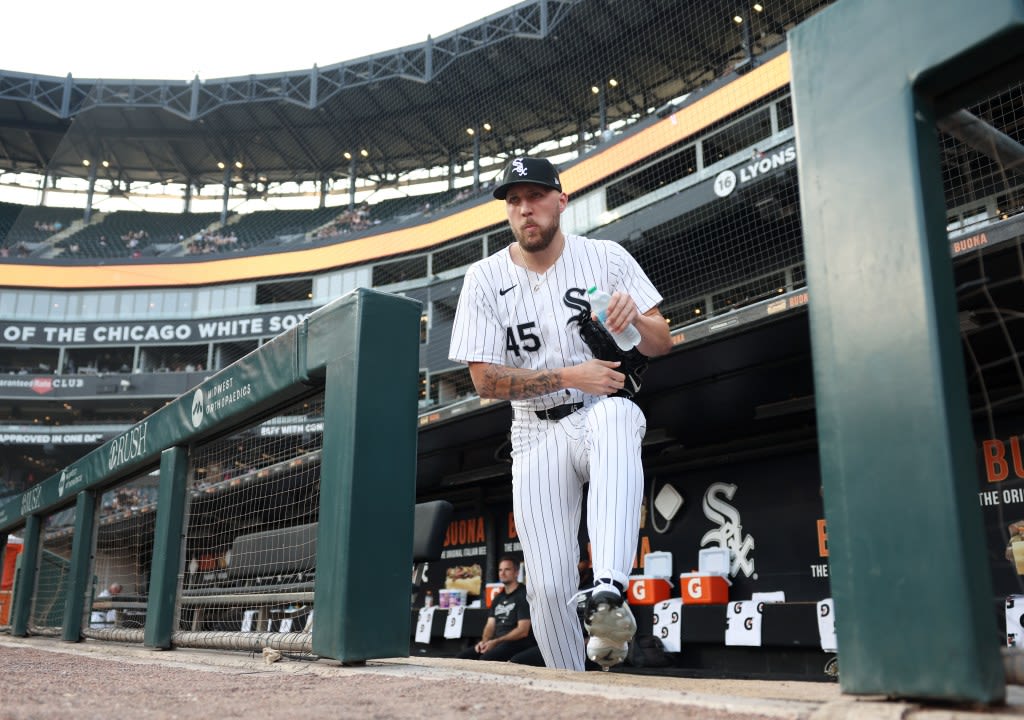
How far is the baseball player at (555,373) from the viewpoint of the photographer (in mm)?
2492

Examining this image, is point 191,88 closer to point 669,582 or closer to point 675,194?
point 675,194

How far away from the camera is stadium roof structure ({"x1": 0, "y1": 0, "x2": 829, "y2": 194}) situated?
26.3 metres

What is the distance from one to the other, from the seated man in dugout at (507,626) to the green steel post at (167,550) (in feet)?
11.5

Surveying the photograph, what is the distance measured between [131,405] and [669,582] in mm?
34770

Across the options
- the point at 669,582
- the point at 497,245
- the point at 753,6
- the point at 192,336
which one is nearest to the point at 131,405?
the point at 192,336

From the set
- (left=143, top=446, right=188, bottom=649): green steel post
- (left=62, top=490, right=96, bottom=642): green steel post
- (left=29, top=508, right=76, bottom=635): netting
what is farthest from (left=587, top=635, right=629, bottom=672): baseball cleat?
(left=29, top=508, right=76, bottom=635): netting

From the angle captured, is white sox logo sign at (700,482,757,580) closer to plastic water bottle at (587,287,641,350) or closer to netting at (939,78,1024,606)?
netting at (939,78,1024,606)

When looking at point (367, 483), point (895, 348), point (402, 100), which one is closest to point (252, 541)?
point (367, 483)

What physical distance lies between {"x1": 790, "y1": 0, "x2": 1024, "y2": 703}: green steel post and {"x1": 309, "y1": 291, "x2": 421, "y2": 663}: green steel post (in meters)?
1.57

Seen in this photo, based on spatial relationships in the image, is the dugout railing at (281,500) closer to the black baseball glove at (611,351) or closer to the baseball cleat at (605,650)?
the black baseball glove at (611,351)

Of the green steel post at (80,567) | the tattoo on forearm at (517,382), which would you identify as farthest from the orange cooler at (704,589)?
the tattoo on forearm at (517,382)

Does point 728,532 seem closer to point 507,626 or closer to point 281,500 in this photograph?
point 507,626

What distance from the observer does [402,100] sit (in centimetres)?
3406

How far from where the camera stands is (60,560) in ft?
25.7
